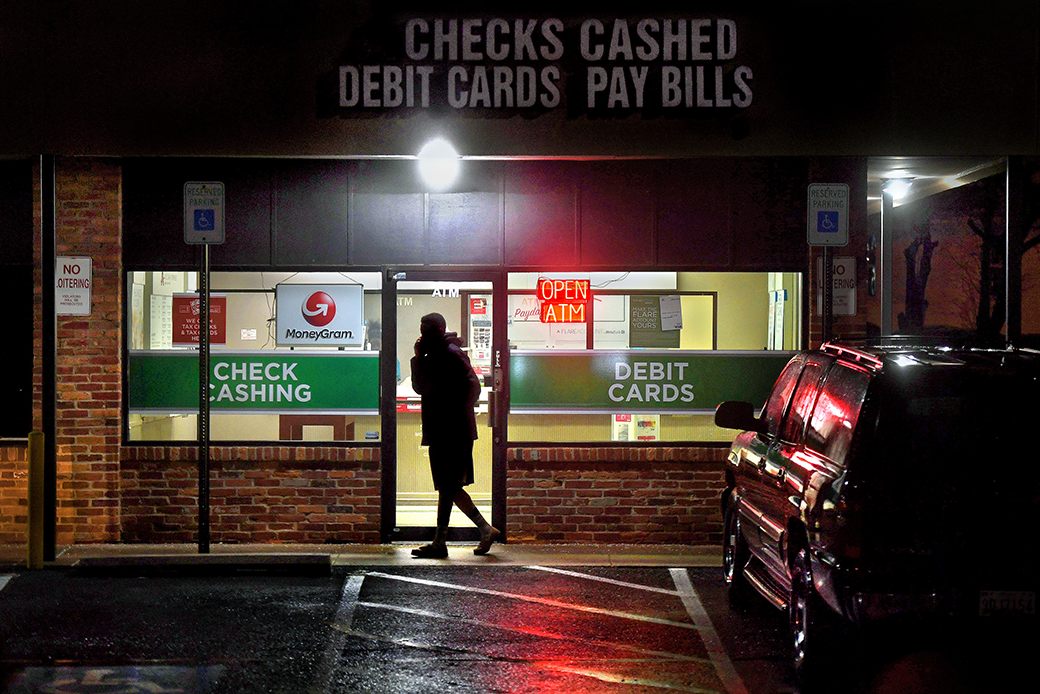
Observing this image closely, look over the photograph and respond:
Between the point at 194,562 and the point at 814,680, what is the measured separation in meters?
5.22

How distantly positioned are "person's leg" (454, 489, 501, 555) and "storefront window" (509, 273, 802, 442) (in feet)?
3.38

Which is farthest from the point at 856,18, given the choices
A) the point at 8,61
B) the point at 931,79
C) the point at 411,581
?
the point at 8,61

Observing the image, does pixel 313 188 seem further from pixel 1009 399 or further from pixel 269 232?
pixel 1009 399

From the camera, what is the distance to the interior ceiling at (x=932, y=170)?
1027 centimetres

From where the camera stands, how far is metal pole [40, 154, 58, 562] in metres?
9.17

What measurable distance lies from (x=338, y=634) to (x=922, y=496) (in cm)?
380

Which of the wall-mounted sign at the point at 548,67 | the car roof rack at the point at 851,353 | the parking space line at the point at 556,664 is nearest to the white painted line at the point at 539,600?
the parking space line at the point at 556,664

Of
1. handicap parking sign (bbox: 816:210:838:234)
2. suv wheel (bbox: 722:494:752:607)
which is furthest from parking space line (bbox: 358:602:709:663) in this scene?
handicap parking sign (bbox: 816:210:838:234)

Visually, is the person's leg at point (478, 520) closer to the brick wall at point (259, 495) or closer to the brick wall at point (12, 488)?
the brick wall at point (259, 495)

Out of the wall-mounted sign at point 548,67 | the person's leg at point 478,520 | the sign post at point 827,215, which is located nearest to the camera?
the sign post at point 827,215

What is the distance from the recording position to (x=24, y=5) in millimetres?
9695

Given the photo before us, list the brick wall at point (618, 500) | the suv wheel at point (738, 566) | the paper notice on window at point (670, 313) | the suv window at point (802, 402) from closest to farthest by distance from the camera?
the suv window at point (802, 402), the suv wheel at point (738, 566), the brick wall at point (618, 500), the paper notice on window at point (670, 313)

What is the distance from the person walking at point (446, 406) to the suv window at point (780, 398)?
2925 millimetres

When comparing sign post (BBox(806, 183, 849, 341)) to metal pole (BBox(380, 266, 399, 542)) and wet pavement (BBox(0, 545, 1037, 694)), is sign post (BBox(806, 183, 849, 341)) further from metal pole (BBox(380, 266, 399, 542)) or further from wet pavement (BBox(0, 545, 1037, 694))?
metal pole (BBox(380, 266, 399, 542))
